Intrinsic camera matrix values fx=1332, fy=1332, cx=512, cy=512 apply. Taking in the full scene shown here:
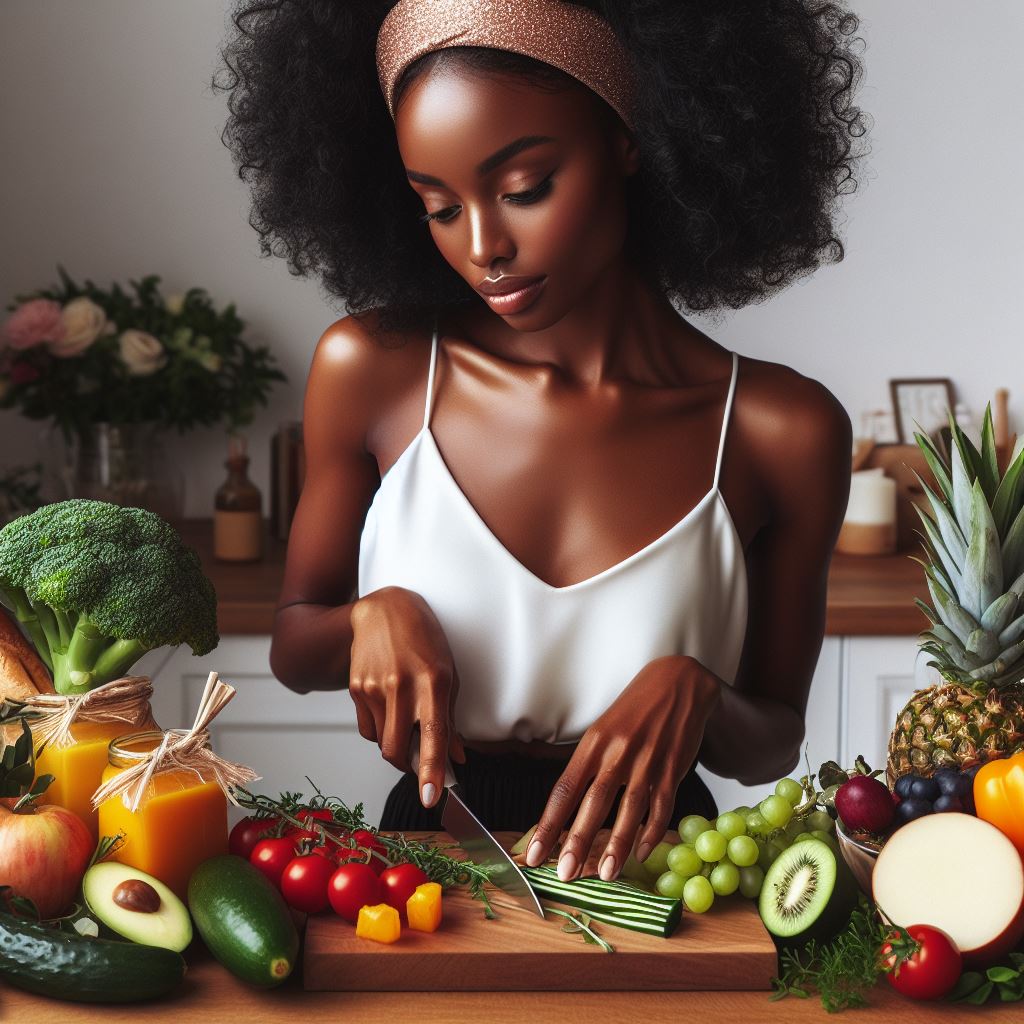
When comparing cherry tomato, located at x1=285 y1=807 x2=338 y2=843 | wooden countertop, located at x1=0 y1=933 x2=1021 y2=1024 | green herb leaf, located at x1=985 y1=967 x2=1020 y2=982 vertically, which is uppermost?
cherry tomato, located at x1=285 y1=807 x2=338 y2=843

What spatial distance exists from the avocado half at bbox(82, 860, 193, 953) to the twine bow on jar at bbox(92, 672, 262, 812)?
5cm

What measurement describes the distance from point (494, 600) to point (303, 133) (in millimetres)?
434

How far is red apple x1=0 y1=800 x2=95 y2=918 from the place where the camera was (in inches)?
33.6

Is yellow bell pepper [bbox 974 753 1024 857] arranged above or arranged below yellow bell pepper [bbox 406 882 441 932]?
above

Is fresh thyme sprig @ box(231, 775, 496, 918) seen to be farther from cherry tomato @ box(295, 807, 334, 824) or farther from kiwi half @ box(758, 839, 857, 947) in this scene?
kiwi half @ box(758, 839, 857, 947)

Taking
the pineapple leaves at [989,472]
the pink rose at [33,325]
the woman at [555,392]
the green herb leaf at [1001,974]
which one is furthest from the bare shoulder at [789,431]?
the pink rose at [33,325]

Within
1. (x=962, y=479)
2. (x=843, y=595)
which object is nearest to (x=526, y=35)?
(x=962, y=479)

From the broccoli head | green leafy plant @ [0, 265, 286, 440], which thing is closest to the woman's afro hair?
the broccoli head

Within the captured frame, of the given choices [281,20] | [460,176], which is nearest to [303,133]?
[281,20]

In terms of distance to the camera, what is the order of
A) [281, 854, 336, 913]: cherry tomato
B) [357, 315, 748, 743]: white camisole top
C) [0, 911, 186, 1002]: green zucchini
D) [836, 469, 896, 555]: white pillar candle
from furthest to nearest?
[836, 469, 896, 555]: white pillar candle < [357, 315, 748, 743]: white camisole top < [281, 854, 336, 913]: cherry tomato < [0, 911, 186, 1002]: green zucchini

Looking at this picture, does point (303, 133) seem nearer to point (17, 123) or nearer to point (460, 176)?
point (460, 176)

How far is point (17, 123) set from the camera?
2645 millimetres

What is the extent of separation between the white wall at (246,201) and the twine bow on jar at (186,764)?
1891 mm

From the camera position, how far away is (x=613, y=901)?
3.00 ft
